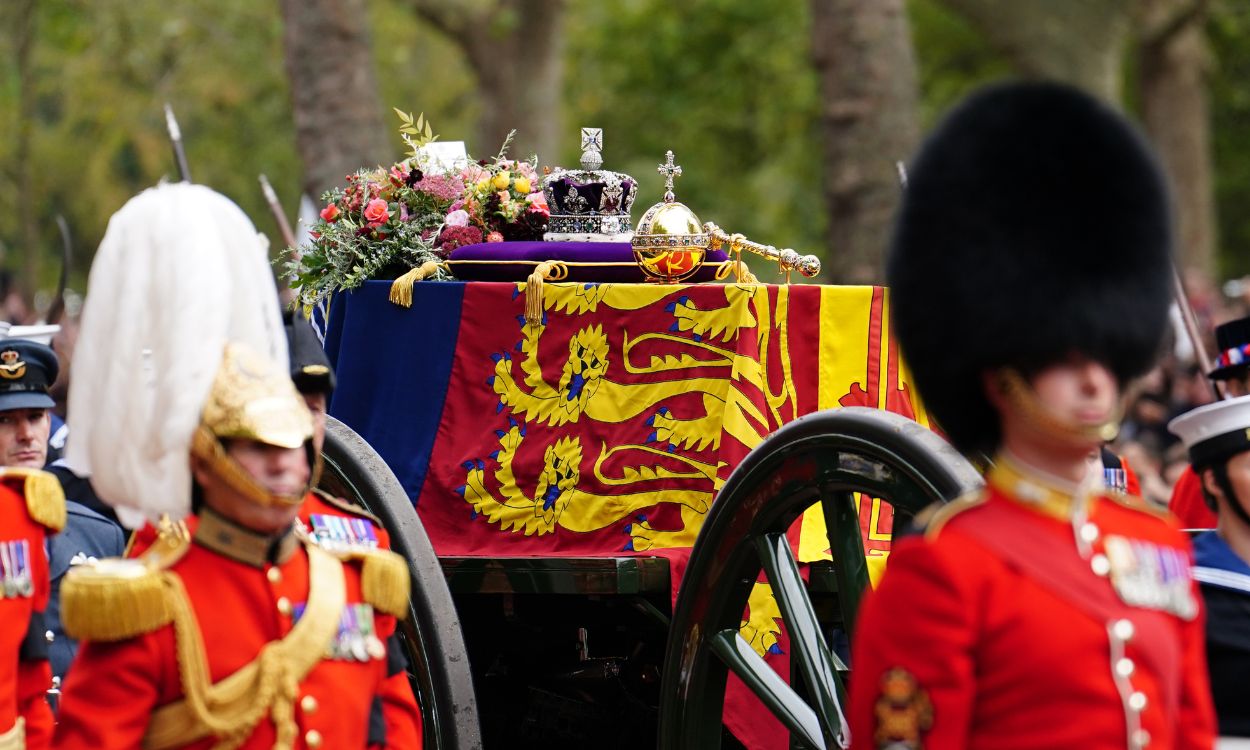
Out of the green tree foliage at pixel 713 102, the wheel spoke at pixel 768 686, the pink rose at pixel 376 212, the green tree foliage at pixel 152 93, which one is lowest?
the wheel spoke at pixel 768 686

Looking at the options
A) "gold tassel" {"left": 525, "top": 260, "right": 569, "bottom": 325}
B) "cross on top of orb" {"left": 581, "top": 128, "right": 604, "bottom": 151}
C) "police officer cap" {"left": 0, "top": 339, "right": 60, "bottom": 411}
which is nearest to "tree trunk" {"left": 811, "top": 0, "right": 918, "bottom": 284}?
"cross on top of orb" {"left": 581, "top": 128, "right": 604, "bottom": 151}

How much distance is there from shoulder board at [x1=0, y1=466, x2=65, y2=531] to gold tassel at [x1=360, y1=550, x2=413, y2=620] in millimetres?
1193

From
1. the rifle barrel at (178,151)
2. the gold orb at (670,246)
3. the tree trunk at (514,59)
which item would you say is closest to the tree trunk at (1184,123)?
the tree trunk at (514,59)

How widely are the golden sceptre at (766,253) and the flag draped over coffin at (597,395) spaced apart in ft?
1.38

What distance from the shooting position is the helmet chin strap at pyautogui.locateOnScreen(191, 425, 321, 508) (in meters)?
3.45

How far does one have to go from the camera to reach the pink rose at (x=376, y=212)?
6.24 m

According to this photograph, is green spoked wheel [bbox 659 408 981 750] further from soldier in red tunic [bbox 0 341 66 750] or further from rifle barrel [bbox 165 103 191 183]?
rifle barrel [bbox 165 103 191 183]

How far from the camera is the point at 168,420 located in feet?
11.4

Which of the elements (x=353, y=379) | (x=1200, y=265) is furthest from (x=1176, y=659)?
(x=1200, y=265)

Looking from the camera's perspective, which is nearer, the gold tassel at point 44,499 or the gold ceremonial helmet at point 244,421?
the gold ceremonial helmet at point 244,421

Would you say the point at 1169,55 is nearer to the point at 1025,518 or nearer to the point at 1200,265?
the point at 1200,265

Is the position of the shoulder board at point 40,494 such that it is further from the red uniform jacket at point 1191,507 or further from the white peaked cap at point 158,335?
the red uniform jacket at point 1191,507

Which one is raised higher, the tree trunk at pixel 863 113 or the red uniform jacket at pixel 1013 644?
the tree trunk at pixel 863 113

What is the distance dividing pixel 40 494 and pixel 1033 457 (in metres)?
2.44
